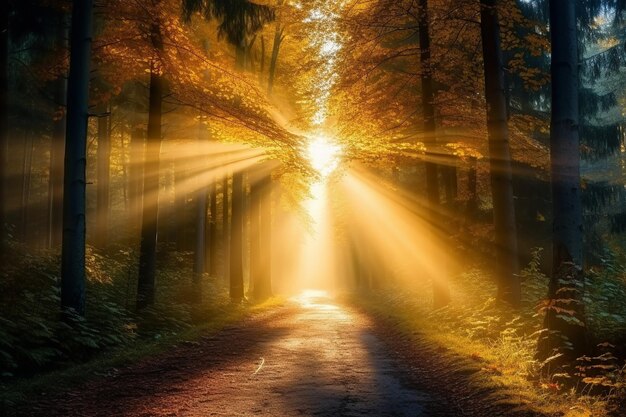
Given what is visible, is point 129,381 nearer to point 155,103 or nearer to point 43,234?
point 155,103

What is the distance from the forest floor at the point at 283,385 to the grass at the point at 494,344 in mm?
198

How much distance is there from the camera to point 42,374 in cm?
689

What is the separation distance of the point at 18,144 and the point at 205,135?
59.2ft

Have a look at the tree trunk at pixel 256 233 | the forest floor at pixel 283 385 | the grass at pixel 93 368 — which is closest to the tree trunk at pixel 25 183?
the tree trunk at pixel 256 233

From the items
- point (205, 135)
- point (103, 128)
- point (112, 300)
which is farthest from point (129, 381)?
point (103, 128)

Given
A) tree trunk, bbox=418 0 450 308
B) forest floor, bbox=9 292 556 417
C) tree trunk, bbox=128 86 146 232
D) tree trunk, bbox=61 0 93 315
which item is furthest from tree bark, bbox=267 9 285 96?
forest floor, bbox=9 292 556 417

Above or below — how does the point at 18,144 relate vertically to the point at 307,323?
above

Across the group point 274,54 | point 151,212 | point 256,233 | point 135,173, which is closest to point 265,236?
point 256,233

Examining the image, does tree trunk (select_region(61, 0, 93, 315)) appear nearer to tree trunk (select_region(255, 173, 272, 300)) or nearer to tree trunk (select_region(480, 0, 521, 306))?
tree trunk (select_region(480, 0, 521, 306))

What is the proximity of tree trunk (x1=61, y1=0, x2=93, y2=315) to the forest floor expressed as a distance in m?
2.21

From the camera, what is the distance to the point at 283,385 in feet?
22.8

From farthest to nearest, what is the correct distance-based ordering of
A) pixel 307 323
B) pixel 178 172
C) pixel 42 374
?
pixel 178 172
pixel 307 323
pixel 42 374

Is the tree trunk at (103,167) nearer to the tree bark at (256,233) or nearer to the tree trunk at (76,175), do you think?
the tree bark at (256,233)

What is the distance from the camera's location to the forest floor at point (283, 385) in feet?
18.7
